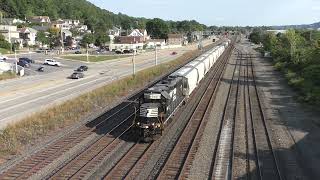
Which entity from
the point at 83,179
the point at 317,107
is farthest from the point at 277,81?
the point at 83,179

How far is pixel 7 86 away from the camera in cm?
5606

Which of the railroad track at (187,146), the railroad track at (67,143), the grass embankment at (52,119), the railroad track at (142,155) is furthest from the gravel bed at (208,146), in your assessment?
the grass embankment at (52,119)

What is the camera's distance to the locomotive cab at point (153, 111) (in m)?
25.4

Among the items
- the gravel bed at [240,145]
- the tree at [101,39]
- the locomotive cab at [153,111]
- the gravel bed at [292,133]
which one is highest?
the tree at [101,39]

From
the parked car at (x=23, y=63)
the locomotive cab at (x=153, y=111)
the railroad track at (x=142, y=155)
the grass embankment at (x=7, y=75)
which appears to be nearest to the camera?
the railroad track at (x=142, y=155)

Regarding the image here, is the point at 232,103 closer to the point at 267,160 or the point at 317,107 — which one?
the point at 317,107

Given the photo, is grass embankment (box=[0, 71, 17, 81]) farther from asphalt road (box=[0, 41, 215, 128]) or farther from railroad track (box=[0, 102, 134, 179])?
railroad track (box=[0, 102, 134, 179])

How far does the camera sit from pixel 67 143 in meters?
25.8

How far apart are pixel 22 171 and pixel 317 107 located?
28225 millimetres

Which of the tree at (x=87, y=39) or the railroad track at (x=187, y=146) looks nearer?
the railroad track at (x=187, y=146)

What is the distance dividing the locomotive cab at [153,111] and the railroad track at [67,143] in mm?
2340

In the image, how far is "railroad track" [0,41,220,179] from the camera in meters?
20.5

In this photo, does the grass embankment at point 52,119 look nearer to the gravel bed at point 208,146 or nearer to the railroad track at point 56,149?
the railroad track at point 56,149

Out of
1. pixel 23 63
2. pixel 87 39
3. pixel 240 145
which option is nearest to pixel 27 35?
pixel 87 39
